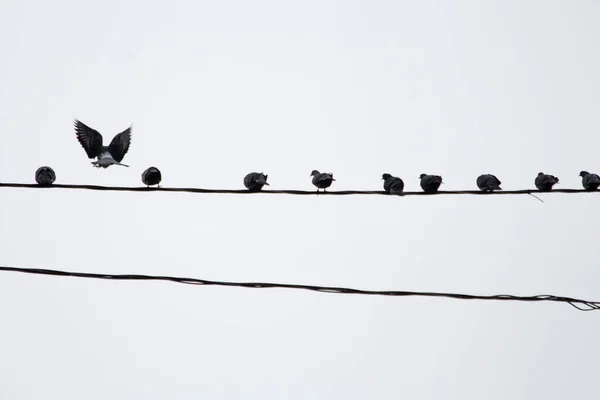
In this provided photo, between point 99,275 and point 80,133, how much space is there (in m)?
7.18

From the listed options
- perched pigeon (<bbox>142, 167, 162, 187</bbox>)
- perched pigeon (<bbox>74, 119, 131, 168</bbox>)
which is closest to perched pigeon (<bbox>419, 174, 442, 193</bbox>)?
perched pigeon (<bbox>142, 167, 162, 187</bbox>)

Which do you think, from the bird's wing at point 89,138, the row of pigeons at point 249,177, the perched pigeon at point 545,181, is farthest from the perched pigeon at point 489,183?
the bird's wing at point 89,138

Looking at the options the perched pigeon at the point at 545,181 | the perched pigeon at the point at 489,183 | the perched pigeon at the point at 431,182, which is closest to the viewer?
the perched pigeon at the point at 489,183

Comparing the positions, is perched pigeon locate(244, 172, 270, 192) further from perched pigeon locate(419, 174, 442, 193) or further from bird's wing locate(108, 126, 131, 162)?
bird's wing locate(108, 126, 131, 162)

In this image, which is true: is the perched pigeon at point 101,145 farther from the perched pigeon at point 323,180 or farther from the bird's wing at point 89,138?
the perched pigeon at point 323,180

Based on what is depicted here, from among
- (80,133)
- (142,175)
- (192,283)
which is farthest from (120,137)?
(192,283)

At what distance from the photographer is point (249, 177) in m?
12.5

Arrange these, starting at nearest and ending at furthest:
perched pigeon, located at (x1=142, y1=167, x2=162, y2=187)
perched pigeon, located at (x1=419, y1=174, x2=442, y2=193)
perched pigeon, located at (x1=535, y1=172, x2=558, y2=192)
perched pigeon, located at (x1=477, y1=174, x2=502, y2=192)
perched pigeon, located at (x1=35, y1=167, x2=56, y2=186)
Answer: perched pigeon, located at (x1=35, y1=167, x2=56, y2=186) < perched pigeon, located at (x1=142, y1=167, x2=162, y2=187) < perched pigeon, located at (x1=477, y1=174, x2=502, y2=192) < perched pigeon, located at (x1=419, y1=174, x2=442, y2=193) < perched pigeon, located at (x1=535, y1=172, x2=558, y2=192)

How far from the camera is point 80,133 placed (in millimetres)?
15875

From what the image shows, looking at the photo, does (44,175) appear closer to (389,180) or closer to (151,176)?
(151,176)

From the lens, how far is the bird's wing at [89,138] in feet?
51.6

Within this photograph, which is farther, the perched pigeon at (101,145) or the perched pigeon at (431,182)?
the perched pigeon at (101,145)

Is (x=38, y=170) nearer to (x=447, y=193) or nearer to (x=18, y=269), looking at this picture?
(x=18, y=269)

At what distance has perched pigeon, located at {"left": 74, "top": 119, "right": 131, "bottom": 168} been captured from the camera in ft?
50.3
